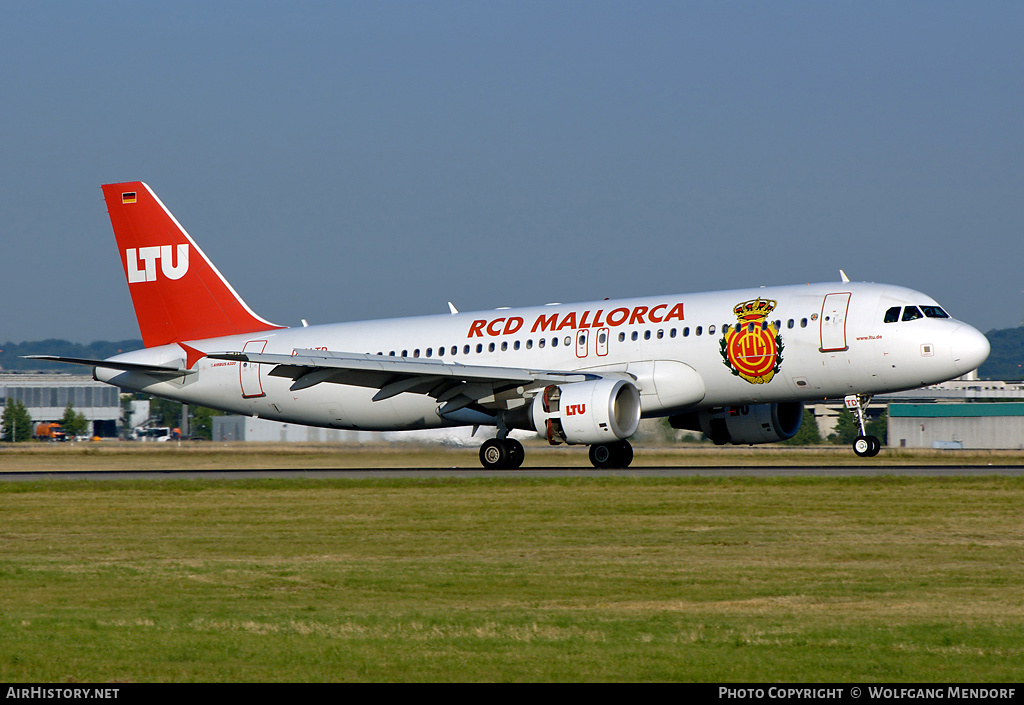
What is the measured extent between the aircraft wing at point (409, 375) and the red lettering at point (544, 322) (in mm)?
1801

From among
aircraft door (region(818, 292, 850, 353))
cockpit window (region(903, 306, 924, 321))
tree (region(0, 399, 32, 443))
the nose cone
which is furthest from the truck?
the nose cone

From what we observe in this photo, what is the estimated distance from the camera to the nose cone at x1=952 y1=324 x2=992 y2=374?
29406 millimetres

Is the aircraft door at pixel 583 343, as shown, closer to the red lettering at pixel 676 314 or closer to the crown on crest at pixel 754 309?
the red lettering at pixel 676 314

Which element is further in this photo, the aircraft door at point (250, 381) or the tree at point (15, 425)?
the tree at point (15, 425)

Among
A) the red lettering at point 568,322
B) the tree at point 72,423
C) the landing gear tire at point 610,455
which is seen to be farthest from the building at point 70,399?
the landing gear tire at point 610,455

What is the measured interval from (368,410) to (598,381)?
328 inches

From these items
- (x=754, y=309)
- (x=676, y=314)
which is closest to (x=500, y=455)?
(x=676, y=314)

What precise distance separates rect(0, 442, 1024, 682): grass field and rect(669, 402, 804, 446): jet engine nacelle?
817cm

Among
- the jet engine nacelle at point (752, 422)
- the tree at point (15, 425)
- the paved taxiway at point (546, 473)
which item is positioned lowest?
the paved taxiway at point (546, 473)

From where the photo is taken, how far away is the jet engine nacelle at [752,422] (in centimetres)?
3366

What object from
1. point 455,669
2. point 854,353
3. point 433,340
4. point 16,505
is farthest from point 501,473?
point 455,669

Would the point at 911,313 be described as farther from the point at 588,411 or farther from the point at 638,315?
the point at 588,411

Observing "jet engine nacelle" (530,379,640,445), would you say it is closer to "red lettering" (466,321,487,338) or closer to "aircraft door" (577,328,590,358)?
"aircraft door" (577,328,590,358)

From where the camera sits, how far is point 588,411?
29.6 metres
